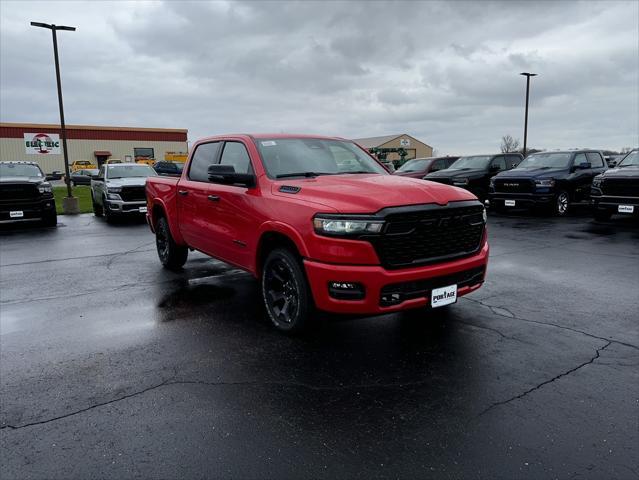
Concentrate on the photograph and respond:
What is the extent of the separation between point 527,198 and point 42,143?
167 ft

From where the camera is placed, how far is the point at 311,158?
17.3ft

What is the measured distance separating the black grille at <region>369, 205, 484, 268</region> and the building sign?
182 ft

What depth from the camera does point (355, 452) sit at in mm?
2695

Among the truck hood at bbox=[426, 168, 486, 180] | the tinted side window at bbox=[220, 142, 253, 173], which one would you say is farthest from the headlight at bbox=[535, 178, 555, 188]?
the tinted side window at bbox=[220, 142, 253, 173]

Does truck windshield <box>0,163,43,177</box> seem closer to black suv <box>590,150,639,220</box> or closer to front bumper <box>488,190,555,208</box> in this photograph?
front bumper <box>488,190,555,208</box>

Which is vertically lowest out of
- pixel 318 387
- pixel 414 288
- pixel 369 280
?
pixel 318 387

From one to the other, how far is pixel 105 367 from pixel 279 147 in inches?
110

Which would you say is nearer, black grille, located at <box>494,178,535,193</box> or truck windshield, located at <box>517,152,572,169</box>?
black grille, located at <box>494,178,535,193</box>

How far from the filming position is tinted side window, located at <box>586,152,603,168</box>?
15.7m

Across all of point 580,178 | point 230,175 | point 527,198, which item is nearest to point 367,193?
point 230,175

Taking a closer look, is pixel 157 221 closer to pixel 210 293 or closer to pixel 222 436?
pixel 210 293

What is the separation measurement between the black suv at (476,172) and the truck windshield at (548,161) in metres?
1.45

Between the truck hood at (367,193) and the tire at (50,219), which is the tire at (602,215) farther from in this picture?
the tire at (50,219)

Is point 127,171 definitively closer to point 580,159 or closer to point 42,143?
point 580,159
